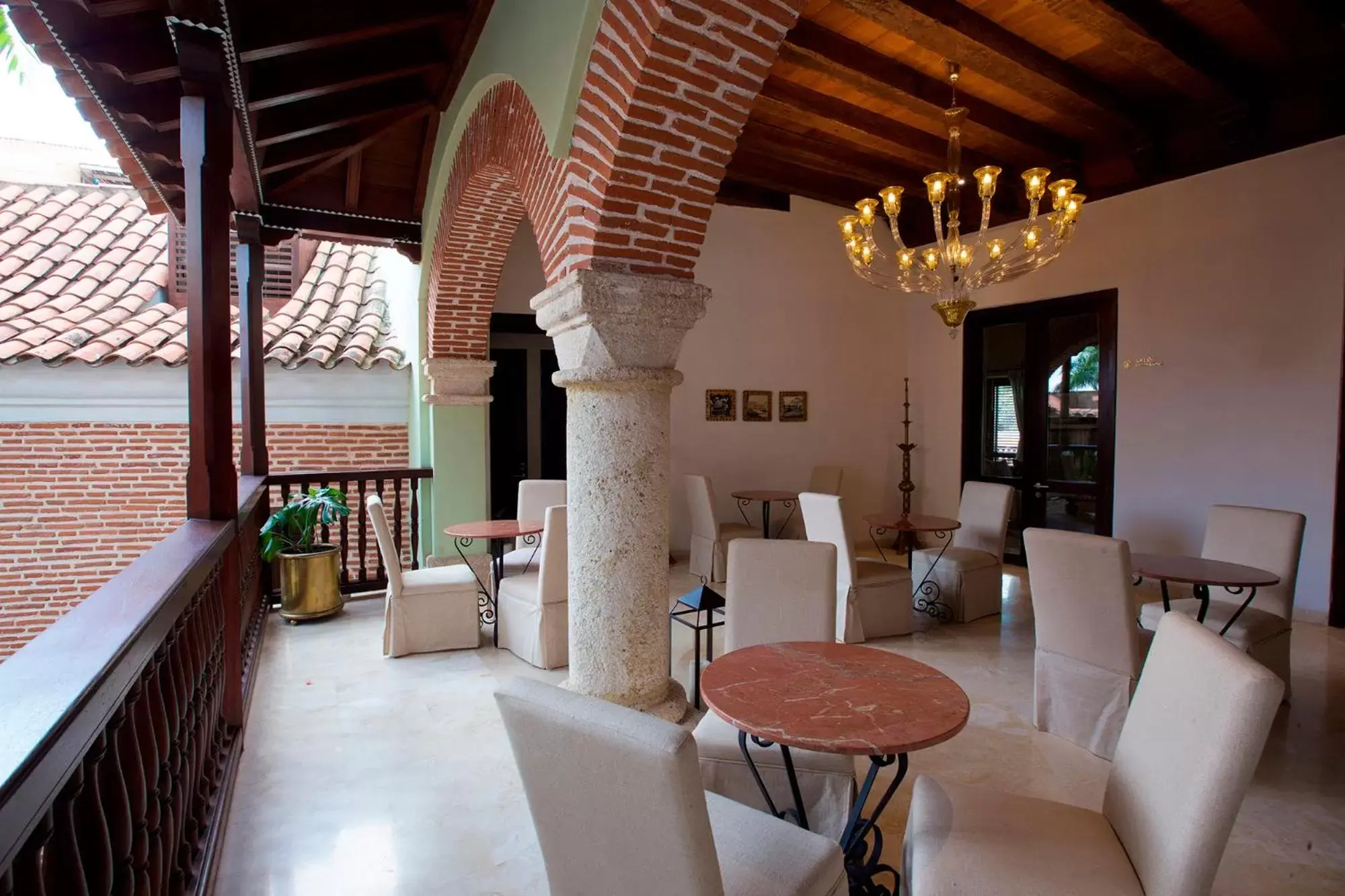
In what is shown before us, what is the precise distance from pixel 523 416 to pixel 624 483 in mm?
4860

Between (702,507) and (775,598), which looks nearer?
(775,598)

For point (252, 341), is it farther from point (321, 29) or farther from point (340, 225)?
point (321, 29)

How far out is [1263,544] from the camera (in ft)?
11.9

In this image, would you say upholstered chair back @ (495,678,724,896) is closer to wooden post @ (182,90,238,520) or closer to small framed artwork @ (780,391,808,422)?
wooden post @ (182,90,238,520)

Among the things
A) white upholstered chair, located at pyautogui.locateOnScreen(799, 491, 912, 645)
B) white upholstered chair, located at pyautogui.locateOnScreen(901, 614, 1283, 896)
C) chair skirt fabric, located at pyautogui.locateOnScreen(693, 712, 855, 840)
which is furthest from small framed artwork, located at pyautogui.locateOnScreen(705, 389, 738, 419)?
white upholstered chair, located at pyautogui.locateOnScreen(901, 614, 1283, 896)

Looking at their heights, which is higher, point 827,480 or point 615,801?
point 827,480

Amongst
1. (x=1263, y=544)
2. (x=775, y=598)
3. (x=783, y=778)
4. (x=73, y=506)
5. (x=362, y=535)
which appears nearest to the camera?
(x=783, y=778)

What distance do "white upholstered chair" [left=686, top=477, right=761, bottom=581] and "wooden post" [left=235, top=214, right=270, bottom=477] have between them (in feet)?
10.8

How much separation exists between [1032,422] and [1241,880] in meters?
5.01

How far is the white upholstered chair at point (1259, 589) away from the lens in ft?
10.9

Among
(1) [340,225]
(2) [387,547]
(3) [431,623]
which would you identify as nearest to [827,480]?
(3) [431,623]

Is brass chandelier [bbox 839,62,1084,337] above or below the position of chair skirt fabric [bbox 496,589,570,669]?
above

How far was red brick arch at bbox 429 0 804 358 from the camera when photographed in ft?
7.68

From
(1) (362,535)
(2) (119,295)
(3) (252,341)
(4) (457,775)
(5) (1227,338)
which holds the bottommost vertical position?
(4) (457,775)
